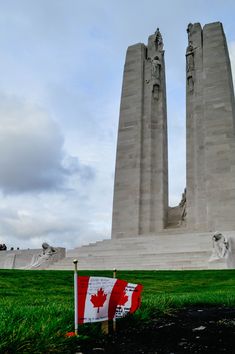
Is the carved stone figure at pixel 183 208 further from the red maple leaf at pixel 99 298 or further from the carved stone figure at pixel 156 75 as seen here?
the red maple leaf at pixel 99 298

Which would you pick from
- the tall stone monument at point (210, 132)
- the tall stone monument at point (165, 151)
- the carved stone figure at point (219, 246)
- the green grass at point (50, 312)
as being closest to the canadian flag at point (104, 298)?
the green grass at point (50, 312)

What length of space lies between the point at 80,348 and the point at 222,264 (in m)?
14.5

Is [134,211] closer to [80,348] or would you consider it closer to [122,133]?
[122,133]

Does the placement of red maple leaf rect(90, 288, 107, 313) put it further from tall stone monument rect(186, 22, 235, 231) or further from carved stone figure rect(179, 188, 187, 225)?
carved stone figure rect(179, 188, 187, 225)

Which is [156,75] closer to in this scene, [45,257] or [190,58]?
[190,58]

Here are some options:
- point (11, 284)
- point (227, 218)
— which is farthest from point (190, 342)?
point (227, 218)

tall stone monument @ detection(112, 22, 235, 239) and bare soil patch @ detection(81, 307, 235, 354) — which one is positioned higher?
tall stone monument @ detection(112, 22, 235, 239)

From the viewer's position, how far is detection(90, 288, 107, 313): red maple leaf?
408 cm

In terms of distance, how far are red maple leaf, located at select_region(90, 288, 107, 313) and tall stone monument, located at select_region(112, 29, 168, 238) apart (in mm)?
23029

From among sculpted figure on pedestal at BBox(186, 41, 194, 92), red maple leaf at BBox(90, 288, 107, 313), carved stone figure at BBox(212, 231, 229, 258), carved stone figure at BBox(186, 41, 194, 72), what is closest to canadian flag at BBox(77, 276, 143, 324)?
red maple leaf at BBox(90, 288, 107, 313)

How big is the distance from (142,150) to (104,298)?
24.6 meters

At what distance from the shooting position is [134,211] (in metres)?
27.5

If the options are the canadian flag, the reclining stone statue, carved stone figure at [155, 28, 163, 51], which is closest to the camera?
the canadian flag

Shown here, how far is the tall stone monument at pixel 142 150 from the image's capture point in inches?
1085
